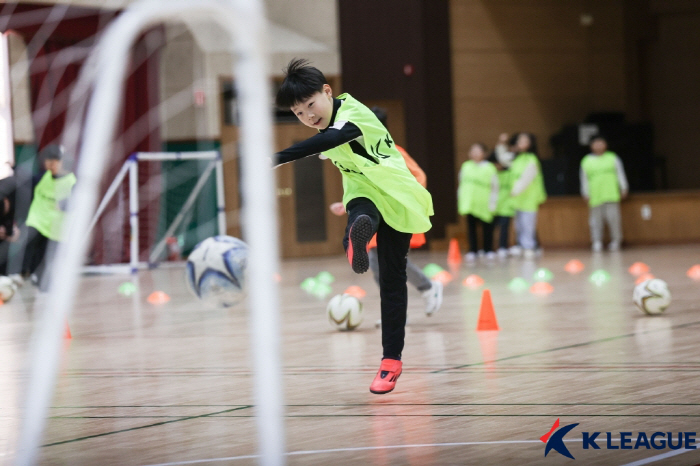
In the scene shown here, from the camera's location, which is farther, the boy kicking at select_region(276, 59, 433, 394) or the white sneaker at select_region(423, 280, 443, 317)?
the white sneaker at select_region(423, 280, 443, 317)

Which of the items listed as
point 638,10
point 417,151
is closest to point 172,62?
point 417,151

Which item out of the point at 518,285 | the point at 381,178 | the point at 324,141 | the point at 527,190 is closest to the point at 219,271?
the point at 381,178

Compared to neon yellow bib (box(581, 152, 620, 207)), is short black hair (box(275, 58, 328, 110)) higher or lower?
lower

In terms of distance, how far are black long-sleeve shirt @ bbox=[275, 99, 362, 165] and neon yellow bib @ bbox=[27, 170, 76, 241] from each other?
6.57 metres

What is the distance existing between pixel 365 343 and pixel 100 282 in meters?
7.72

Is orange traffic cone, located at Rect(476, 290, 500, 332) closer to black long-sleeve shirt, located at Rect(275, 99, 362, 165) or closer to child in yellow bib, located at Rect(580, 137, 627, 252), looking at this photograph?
black long-sleeve shirt, located at Rect(275, 99, 362, 165)

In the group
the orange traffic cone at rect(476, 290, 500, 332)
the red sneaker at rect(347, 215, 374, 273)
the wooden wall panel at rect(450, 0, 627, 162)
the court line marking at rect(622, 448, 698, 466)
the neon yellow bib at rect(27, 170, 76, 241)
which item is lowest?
the court line marking at rect(622, 448, 698, 466)

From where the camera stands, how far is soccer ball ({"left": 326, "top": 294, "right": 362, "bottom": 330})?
21.3 ft

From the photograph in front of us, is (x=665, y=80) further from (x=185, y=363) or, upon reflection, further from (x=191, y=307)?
(x=185, y=363)

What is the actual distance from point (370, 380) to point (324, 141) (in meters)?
1.35

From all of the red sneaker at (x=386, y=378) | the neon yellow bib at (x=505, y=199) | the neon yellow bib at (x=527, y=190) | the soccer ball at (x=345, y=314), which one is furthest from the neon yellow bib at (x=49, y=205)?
the neon yellow bib at (x=505, y=199)

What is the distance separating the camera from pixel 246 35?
219 cm

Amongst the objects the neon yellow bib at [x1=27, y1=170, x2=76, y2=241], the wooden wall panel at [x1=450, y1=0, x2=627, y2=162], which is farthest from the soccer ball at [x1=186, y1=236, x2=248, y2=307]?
the wooden wall panel at [x1=450, y1=0, x2=627, y2=162]

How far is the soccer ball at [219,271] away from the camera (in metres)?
5.55
